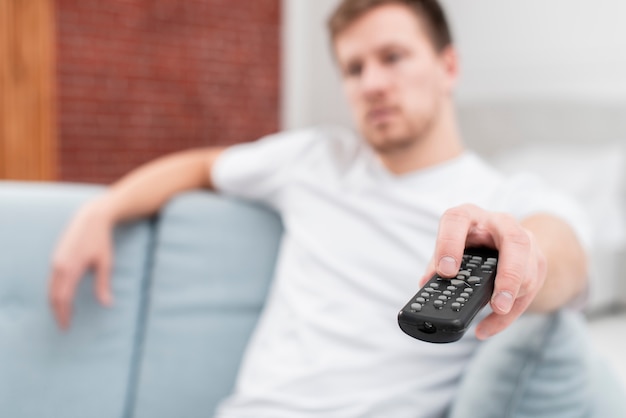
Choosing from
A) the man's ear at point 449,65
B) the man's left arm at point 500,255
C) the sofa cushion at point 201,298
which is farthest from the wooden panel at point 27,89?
the man's left arm at point 500,255

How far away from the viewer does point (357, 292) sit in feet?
2.77

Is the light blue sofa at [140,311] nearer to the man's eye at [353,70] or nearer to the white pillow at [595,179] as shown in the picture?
the man's eye at [353,70]

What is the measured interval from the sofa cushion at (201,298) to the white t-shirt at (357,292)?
0.24 ft

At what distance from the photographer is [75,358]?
3.32 feet

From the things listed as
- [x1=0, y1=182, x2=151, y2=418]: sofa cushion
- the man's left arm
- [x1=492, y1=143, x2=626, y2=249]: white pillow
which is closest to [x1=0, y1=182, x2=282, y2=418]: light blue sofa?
[x1=0, y1=182, x2=151, y2=418]: sofa cushion

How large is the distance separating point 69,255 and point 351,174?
0.46 m

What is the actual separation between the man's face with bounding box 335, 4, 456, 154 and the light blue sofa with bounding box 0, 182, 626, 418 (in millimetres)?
329

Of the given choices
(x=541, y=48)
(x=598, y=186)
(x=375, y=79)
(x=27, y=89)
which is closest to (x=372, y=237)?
(x=375, y=79)

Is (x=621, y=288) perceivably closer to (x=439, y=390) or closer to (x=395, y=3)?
(x=439, y=390)

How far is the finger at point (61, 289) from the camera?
0.98 m

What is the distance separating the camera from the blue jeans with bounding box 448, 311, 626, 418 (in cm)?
63

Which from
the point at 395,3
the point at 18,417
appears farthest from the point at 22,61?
the point at 395,3

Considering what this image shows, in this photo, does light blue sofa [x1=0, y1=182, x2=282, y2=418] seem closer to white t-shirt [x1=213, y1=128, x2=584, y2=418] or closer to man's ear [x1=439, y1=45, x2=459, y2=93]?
white t-shirt [x1=213, y1=128, x2=584, y2=418]

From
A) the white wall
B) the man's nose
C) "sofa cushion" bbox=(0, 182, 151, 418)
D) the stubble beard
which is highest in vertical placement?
the white wall
